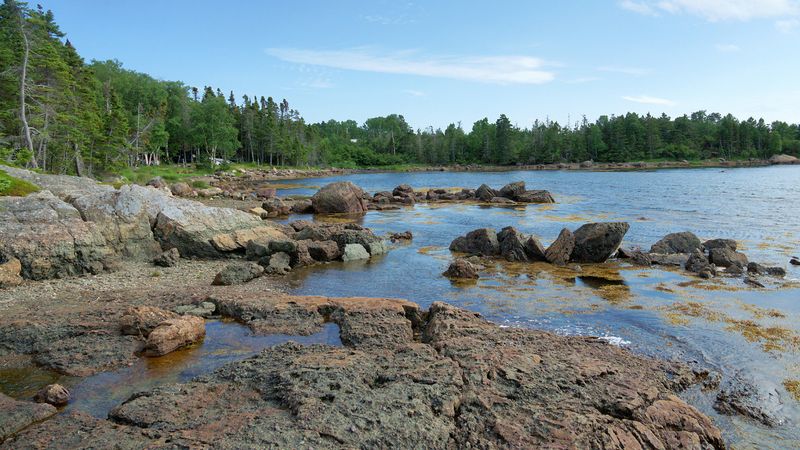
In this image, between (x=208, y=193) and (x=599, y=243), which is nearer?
(x=599, y=243)

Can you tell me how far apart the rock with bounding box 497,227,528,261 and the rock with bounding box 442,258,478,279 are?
393 centimetres

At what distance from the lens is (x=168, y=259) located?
21.4 m

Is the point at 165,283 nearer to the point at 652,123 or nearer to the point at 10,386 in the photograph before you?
the point at 10,386

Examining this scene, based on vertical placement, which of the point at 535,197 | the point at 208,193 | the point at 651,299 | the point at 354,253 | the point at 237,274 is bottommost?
the point at 651,299

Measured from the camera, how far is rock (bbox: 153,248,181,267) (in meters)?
21.3

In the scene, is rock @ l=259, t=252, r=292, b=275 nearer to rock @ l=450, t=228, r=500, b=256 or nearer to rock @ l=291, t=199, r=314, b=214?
rock @ l=450, t=228, r=500, b=256

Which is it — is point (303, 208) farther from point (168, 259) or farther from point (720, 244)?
point (720, 244)

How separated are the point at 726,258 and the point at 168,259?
936 inches

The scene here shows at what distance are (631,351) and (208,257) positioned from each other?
1805 centimetres

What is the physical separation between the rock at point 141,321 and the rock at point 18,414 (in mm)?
3504

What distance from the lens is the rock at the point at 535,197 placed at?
53.7 m

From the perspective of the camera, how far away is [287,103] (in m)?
162

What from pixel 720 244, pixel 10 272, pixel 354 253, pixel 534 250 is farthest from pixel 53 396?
pixel 720 244

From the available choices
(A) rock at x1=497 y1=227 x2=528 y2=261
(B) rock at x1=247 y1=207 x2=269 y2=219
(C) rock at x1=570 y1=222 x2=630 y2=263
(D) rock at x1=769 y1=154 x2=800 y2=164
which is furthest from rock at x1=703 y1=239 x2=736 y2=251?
(D) rock at x1=769 y1=154 x2=800 y2=164
